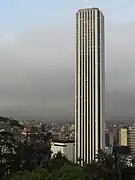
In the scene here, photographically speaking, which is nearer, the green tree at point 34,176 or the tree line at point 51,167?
the green tree at point 34,176

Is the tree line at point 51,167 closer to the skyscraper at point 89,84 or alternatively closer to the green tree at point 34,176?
the green tree at point 34,176

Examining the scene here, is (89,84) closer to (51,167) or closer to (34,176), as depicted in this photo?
(51,167)

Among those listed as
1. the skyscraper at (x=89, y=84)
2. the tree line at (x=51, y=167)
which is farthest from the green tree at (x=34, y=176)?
the skyscraper at (x=89, y=84)

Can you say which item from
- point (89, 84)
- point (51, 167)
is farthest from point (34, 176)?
point (89, 84)

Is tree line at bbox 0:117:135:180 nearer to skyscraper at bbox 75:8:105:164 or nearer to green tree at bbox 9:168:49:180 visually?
green tree at bbox 9:168:49:180

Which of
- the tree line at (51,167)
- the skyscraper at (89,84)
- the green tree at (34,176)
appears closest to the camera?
the green tree at (34,176)

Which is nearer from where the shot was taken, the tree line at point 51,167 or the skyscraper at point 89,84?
the tree line at point 51,167

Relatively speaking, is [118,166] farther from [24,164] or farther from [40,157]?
[40,157]

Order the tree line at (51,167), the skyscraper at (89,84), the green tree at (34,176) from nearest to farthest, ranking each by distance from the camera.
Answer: the green tree at (34,176), the tree line at (51,167), the skyscraper at (89,84)

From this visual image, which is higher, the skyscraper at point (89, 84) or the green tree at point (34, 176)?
the skyscraper at point (89, 84)

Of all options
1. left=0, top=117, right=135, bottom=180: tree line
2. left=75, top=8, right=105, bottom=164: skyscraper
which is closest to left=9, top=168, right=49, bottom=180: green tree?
left=0, top=117, right=135, bottom=180: tree line
